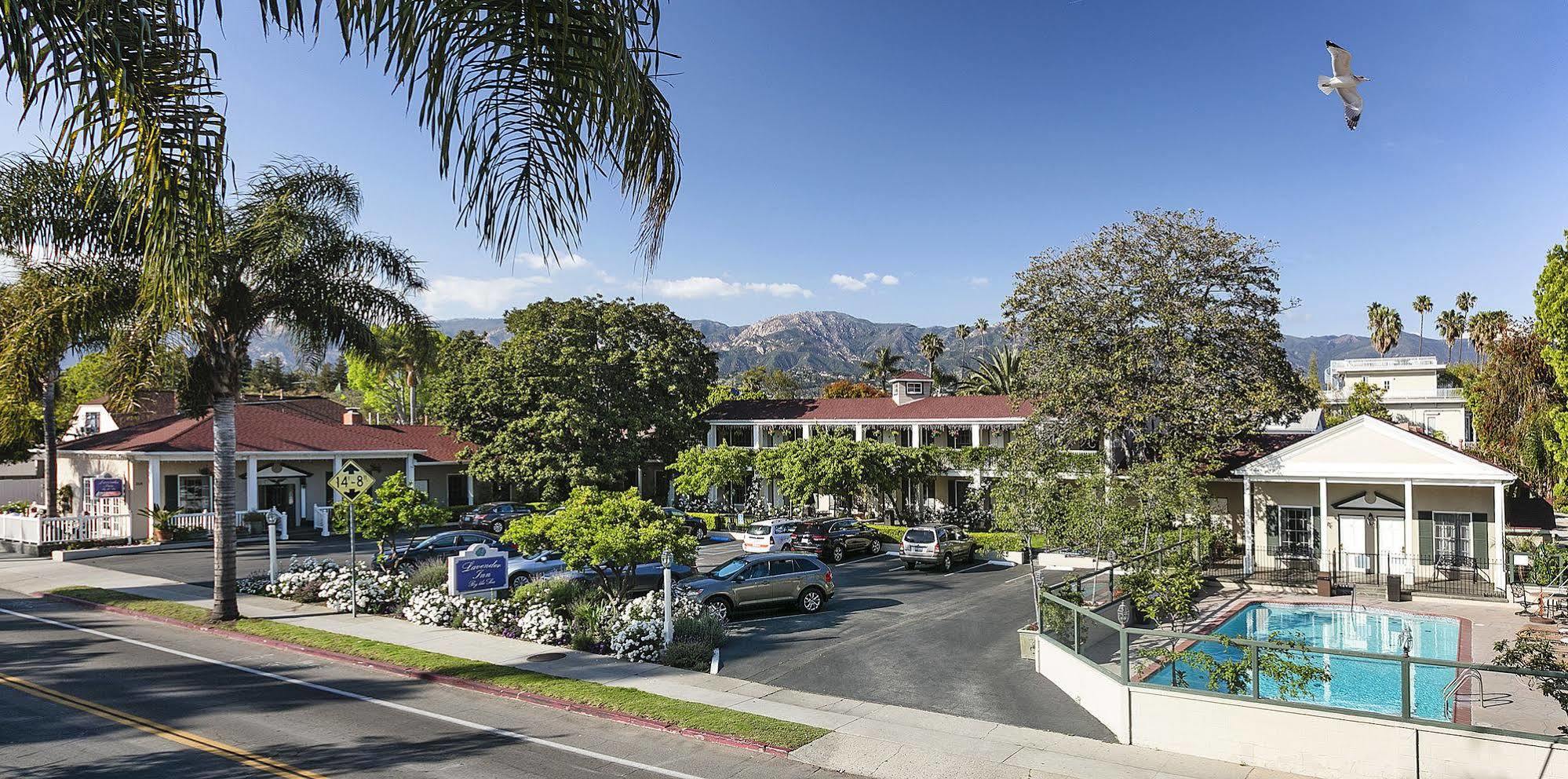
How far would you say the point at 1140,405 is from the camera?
30703 millimetres

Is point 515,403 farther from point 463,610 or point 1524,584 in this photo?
point 1524,584

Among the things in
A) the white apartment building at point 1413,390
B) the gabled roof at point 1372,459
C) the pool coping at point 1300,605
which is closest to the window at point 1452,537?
the gabled roof at point 1372,459

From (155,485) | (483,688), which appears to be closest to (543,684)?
(483,688)

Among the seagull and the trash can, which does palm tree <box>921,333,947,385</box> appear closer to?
the trash can

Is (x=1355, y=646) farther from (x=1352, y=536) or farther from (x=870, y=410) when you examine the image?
(x=870, y=410)

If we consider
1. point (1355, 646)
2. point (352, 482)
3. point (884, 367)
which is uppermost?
point (884, 367)

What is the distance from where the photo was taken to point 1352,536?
101ft

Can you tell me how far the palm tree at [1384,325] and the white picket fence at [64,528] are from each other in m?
105

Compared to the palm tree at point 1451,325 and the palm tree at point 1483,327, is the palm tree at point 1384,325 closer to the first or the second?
the palm tree at point 1451,325

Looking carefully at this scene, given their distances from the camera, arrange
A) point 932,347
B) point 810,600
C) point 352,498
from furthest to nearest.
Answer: point 932,347
point 810,600
point 352,498

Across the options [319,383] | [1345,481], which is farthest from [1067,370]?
[319,383]

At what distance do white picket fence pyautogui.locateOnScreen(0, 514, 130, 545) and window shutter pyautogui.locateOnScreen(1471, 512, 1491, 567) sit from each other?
48.4m

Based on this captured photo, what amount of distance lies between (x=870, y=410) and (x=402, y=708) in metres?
36.5

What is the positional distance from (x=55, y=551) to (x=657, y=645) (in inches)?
1132
